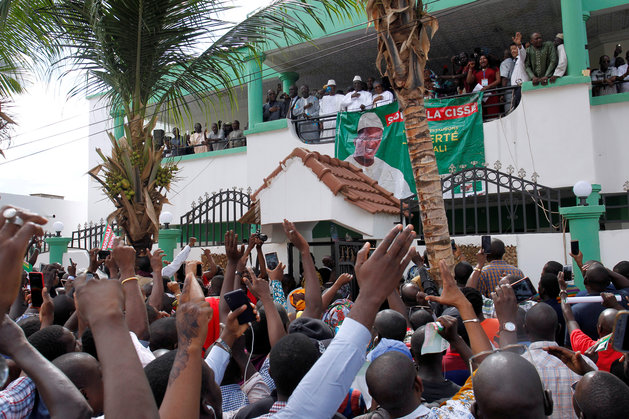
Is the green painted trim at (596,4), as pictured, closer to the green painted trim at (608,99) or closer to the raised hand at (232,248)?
the green painted trim at (608,99)

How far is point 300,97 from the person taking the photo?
1352 cm

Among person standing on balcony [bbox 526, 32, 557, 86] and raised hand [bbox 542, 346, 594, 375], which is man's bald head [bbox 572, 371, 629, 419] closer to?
raised hand [bbox 542, 346, 594, 375]

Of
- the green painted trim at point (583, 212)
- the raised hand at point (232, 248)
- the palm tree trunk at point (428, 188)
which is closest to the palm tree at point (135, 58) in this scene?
the palm tree trunk at point (428, 188)

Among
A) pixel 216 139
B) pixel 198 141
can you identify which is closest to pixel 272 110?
pixel 216 139

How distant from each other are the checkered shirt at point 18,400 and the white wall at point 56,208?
830 inches

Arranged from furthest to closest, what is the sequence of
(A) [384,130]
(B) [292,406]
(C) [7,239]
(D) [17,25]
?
1. (A) [384,130]
2. (D) [17,25]
3. (B) [292,406]
4. (C) [7,239]

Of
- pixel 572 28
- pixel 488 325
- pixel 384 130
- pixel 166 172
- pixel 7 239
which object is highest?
pixel 572 28

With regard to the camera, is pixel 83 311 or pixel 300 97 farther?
pixel 300 97

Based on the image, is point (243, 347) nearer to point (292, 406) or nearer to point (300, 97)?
point (292, 406)

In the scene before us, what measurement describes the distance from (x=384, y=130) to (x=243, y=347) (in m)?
9.06

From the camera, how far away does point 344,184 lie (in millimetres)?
8445

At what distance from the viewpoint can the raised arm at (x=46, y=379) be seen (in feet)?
5.83

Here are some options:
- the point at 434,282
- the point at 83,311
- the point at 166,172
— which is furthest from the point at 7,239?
the point at 166,172

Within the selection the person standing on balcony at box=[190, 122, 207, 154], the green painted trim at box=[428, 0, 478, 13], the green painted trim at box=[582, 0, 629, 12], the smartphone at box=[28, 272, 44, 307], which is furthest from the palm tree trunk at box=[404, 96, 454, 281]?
the person standing on balcony at box=[190, 122, 207, 154]
